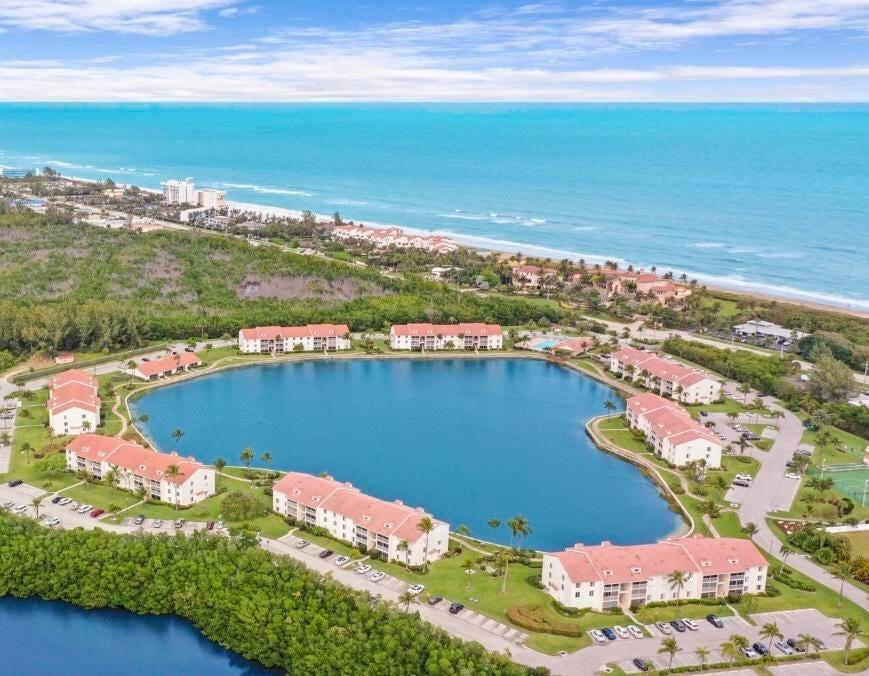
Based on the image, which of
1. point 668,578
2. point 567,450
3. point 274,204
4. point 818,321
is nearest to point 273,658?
point 668,578

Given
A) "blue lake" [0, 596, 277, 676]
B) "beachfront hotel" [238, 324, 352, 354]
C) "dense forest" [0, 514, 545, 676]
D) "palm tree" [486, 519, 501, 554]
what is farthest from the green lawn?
"beachfront hotel" [238, 324, 352, 354]

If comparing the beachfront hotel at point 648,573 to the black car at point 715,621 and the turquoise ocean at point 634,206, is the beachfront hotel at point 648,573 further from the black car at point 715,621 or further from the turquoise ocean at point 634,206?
the turquoise ocean at point 634,206

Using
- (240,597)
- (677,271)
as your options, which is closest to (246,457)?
(240,597)

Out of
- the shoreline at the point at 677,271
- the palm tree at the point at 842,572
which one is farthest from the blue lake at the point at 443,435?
the shoreline at the point at 677,271

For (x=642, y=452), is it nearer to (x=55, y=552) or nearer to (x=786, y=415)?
(x=786, y=415)

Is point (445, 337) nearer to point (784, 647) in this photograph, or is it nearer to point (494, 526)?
point (494, 526)

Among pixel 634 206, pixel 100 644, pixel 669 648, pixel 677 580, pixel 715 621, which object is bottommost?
pixel 100 644
